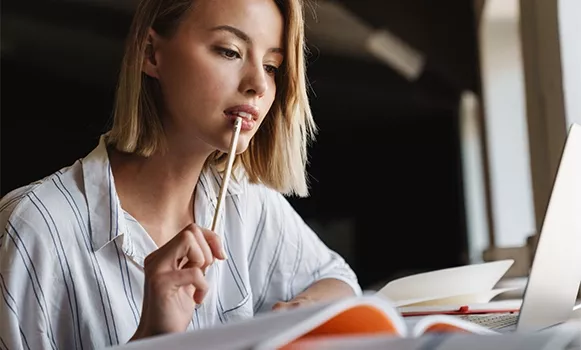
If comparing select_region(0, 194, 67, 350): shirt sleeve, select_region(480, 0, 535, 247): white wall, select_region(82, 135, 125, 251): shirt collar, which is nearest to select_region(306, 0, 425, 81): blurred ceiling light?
select_region(480, 0, 535, 247): white wall

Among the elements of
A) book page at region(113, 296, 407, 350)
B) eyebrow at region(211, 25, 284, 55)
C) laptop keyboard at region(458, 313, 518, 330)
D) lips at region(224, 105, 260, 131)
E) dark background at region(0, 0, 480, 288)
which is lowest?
laptop keyboard at region(458, 313, 518, 330)

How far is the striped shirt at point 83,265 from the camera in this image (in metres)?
0.81

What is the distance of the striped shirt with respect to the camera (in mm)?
809

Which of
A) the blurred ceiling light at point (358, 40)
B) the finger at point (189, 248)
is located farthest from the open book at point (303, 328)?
the blurred ceiling light at point (358, 40)

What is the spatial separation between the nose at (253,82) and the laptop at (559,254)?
1.41ft

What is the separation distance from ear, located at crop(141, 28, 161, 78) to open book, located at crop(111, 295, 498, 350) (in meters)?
0.64

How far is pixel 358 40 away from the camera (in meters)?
4.82

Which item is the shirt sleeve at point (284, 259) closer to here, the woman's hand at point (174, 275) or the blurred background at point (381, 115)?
the woman's hand at point (174, 275)

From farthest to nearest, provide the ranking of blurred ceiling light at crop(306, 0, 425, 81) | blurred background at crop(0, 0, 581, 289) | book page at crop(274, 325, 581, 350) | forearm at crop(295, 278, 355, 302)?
blurred ceiling light at crop(306, 0, 425, 81)
blurred background at crop(0, 0, 581, 289)
forearm at crop(295, 278, 355, 302)
book page at crop(274, 325, 581, 350)

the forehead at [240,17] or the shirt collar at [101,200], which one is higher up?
the forehead at [240,17]

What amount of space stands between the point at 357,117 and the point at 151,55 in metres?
4.86

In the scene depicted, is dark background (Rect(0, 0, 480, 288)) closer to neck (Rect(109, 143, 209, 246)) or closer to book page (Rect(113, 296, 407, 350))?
neck (Rect(109, 143, 209, 246))

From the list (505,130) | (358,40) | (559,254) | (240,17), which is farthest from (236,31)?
(358,40)

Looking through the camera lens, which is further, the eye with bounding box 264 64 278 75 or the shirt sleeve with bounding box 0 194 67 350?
the eye with bounding box 264 64 278 75
